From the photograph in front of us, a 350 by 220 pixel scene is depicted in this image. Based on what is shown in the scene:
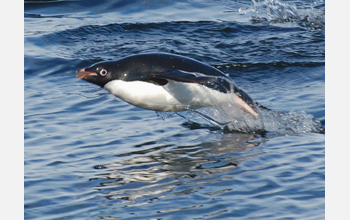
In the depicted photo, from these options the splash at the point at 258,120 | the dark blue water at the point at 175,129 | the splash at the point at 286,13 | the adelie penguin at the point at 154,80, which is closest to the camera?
the dark blue water at the point at 175,129

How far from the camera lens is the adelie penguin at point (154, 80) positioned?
872 cm

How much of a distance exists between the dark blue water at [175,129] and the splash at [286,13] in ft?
0.10

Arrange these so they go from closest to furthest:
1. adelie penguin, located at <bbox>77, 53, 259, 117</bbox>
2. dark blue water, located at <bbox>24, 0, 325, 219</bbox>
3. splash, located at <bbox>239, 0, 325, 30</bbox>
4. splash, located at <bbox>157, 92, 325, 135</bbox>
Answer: dark blue water, located at <bbox>24, 0, 325, 219</bbox>
adelie penguin, located at <bbox>77, 53, 259, 117</bbox>
splash, located at <bbox>157, 92, 325, 135</bbox>
splash, located at <bbox>239, 0, 325, 30</bbox>

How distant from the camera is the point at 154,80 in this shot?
879 centimetres

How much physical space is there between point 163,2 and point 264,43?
4.86 m

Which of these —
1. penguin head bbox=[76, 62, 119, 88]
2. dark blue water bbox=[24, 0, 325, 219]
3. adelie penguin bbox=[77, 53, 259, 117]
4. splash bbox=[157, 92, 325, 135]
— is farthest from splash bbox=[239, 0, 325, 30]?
penguin head bbox=[76, 62, 119, 88]

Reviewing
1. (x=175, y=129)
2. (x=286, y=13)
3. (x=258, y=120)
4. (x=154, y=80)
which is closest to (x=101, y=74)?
(x=154, y=80)

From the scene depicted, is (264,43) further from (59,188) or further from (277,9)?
(59,188)

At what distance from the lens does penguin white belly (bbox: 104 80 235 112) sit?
8.76 m

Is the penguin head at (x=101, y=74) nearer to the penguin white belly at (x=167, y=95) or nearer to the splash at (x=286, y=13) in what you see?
the penguin white belly at (x=167, y=95)

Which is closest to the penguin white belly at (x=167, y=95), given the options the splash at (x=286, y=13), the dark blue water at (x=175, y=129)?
the dark blue water at (x=175, y=129)

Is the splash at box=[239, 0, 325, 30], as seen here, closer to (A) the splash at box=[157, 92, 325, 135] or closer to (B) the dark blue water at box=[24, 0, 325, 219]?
(B) the dark blue water at box=[24, 0, 325, 219]

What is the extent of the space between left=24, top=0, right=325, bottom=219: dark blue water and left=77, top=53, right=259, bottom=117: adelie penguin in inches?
20.7

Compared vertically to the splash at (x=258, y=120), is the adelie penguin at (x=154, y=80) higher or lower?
higher
